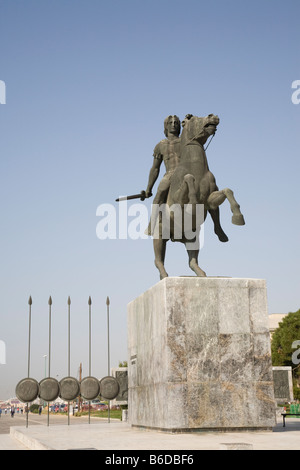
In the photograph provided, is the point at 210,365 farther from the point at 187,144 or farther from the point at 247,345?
the point at 187,144

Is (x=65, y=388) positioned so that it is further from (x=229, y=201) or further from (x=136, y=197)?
(x=229, y=201)

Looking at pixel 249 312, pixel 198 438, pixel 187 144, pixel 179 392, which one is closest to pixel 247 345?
pixel 249 312

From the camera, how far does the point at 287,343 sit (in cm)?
4559

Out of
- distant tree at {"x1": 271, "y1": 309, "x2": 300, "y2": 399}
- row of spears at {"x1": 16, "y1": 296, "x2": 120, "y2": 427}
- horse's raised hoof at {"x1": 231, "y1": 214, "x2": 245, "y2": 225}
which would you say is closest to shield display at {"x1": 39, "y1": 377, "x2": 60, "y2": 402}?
row of spears at {"x1": 16, "y1": 296, "x2": 120, "y2": 427}

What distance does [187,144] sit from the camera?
13.0m

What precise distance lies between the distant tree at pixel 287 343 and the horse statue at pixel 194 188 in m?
34.6

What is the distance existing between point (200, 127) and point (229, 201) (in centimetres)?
197

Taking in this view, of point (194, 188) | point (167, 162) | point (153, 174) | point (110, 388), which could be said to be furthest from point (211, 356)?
point (110, 388)

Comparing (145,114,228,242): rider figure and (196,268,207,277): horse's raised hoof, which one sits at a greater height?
(145,114,228,242): rider figure

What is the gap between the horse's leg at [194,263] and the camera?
12.3 meters

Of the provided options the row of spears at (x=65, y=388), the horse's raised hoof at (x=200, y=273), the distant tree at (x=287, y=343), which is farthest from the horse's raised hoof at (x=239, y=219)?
the distant tree at (x=287, y=343)

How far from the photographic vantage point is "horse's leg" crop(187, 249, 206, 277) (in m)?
12.3

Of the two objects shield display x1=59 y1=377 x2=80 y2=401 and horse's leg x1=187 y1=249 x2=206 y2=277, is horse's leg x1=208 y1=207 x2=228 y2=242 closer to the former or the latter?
horse's leg x1=187 y1=249 x2=206 y2=277

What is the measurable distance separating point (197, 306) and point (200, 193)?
2770 millimetres
